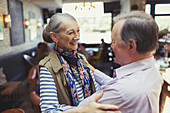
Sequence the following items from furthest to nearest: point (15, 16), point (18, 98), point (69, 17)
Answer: point (15, 16)
point (18, 98)
point (69, 17)

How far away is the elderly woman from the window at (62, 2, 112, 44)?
9.03 meters

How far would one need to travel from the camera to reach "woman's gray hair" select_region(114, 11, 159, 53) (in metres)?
0.81

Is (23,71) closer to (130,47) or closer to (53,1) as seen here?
(53,1)

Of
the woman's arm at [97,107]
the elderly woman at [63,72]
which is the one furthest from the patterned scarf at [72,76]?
the woman's arm at [97,107]

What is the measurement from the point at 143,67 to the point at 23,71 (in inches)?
237

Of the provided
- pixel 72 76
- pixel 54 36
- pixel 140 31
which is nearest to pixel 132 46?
pixel 140 31

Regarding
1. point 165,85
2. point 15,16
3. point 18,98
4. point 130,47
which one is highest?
point 15,16

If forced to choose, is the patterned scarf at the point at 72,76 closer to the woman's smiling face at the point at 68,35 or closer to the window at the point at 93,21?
the woman's smiling face at the point at 68,35

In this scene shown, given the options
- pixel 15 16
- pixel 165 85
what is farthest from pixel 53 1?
pixel 165 85

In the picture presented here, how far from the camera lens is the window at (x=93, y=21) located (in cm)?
1003

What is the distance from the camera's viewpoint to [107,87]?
857mm

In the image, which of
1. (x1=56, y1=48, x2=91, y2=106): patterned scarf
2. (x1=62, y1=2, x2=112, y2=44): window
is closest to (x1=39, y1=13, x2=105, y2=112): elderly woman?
(x1=56, y1=48, x2=91, y2=106): patterned scarf

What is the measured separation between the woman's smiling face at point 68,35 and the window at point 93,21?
9032 mm

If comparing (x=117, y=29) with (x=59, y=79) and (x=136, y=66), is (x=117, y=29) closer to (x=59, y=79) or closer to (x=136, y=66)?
(x=136, y=66)
